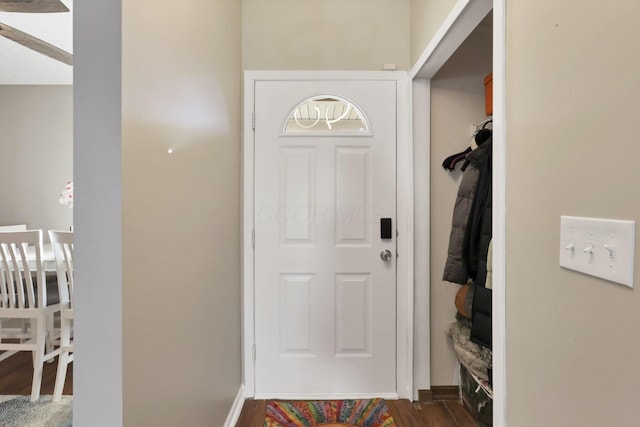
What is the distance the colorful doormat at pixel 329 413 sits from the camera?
5.71ft

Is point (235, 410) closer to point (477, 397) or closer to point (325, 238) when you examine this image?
point (325, 238)

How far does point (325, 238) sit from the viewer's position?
77.2 inches

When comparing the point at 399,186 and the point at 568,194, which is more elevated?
the point at 399,186

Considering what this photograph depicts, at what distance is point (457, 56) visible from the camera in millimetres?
1937

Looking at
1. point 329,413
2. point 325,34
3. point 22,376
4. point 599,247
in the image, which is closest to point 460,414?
point 329,413

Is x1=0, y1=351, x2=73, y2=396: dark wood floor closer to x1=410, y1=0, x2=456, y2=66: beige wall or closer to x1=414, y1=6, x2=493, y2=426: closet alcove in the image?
x1=414, y1=6, x2=493, y2=426: closet alcove

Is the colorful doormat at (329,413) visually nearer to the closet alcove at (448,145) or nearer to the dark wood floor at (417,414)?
the dark wood floor at (417,414)

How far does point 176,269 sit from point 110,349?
0.35 m

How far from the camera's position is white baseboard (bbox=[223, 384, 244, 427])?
169 cm

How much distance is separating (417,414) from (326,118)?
1.77 meters

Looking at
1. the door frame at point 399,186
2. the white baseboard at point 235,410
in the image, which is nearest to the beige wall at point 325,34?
the door frame at point 399,186

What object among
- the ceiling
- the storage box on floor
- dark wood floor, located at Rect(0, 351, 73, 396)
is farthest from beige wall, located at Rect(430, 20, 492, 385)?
the ceiling

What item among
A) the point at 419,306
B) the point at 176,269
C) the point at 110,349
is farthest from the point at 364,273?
the point at 110,349

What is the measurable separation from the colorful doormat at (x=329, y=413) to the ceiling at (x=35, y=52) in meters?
2.98
